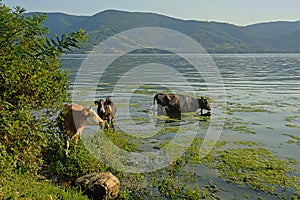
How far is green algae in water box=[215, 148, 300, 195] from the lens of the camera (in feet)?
37.3

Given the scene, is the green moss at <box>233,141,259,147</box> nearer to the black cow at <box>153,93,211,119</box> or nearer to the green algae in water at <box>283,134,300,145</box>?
the green algae in water at <box>283,134,300,145</box>

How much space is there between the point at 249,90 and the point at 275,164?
90.3ft

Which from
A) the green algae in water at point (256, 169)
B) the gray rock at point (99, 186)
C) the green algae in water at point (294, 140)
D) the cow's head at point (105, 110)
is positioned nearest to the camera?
the gray rock at point (99, 186)

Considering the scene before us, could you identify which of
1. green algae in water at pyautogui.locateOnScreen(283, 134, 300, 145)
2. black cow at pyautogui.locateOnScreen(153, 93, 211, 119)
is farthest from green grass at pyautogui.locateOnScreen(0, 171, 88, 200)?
black cow at pyautogui.locateOnScreen(153, 93, 211, 119)

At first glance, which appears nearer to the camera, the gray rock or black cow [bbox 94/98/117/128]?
the gray rock

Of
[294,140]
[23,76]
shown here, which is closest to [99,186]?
[23,76]

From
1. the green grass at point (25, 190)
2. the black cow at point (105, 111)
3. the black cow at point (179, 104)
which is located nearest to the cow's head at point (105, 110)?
the black cow at point (105, 111)

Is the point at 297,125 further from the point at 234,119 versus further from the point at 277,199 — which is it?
the point at 277,199

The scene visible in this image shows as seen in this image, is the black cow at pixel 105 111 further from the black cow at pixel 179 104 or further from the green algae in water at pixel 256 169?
the green algae in water at pixel 256 169

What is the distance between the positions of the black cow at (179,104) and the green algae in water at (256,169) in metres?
10.5

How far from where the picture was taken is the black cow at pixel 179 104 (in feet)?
84.3

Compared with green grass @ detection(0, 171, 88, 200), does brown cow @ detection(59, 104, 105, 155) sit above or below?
above

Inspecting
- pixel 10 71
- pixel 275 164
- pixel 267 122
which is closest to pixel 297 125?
pixel 267 122

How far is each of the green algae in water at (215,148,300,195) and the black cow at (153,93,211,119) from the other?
10.5 m
